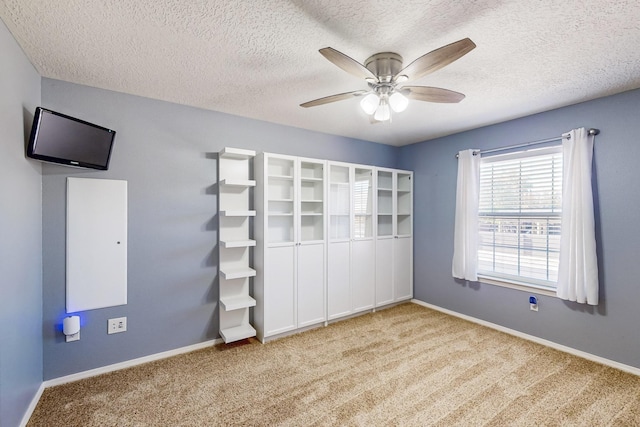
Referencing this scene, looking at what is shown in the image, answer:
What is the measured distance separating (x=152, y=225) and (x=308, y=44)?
2109 mm

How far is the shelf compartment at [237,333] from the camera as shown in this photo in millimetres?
2889

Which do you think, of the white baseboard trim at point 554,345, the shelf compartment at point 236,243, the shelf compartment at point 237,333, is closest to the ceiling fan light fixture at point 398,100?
the shelf compartment at point 236,243

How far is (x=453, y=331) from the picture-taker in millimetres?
3342

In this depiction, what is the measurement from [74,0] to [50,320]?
7.52 ft

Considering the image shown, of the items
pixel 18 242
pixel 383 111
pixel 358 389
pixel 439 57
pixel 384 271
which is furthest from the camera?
pixel 384 271

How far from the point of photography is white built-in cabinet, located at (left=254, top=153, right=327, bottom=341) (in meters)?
3.08

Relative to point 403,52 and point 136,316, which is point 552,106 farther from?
point 136,316

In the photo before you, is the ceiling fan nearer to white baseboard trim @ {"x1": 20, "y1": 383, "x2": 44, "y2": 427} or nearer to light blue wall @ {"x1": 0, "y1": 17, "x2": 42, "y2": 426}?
light blue wall @ {"x1": 0, "y1": 17, "x2": 42, "y2": 426}

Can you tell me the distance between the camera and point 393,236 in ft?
13.7

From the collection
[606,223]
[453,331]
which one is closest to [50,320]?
[453,331]

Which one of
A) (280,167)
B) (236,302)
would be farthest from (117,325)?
(280,167)

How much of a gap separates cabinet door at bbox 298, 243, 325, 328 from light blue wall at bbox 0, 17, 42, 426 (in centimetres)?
220

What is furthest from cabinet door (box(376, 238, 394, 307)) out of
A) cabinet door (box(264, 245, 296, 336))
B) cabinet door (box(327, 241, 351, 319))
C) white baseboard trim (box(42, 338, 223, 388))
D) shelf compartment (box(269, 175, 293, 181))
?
white baseboard trim (box(42, 338, 223, 388))

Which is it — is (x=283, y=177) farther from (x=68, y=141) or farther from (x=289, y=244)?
(x=68, y=141)
